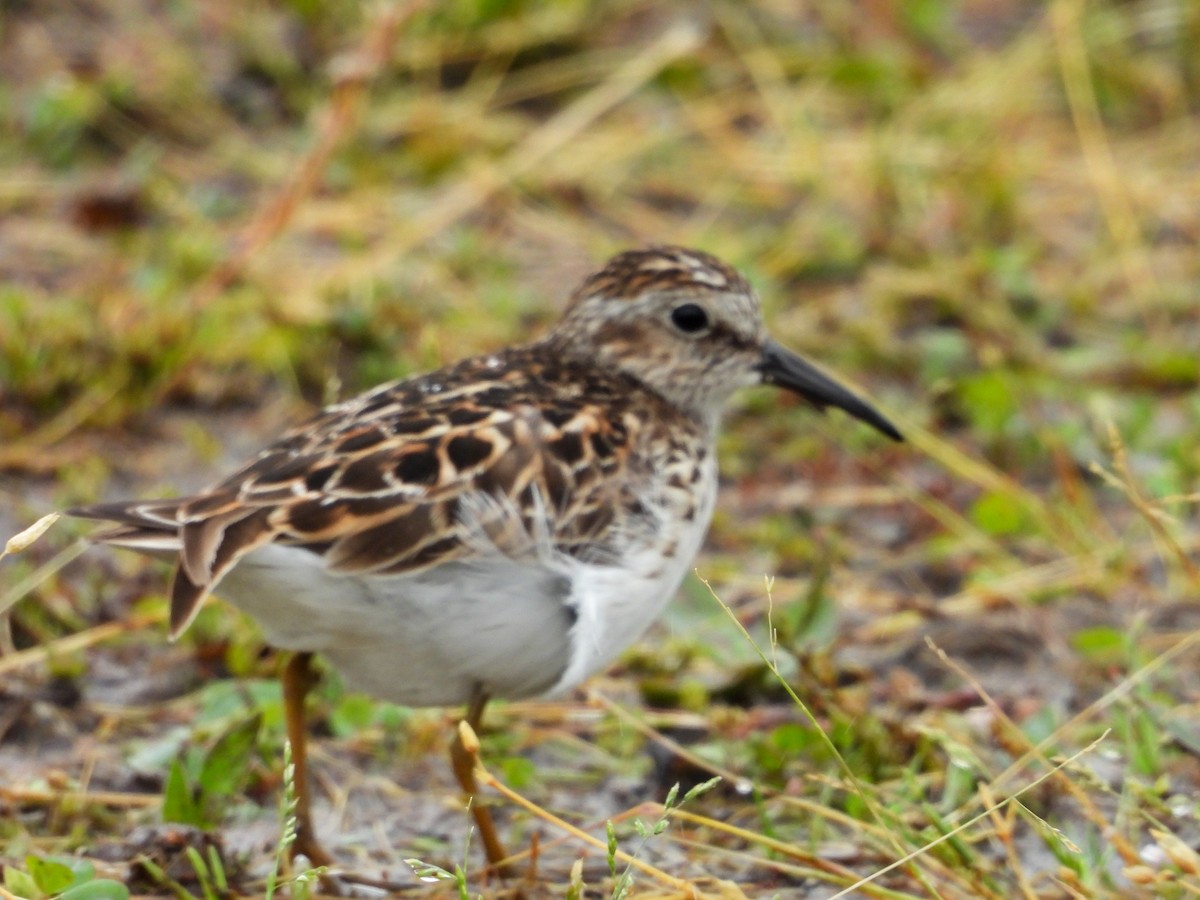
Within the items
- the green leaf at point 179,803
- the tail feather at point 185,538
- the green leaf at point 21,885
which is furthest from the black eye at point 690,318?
the green leaf at point 21,885

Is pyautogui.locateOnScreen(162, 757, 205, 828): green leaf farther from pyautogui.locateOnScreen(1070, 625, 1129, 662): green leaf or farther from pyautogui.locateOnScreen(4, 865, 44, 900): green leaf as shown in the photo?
pyautogui.locateOnScreen(1070, 625, 1129, 662): green leaf

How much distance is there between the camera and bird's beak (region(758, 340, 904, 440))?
4.82 m

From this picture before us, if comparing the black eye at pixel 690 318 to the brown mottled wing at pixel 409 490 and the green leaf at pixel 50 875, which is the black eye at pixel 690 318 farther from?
the green leaf at pixel 50 875

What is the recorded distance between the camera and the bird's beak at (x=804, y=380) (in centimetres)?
482

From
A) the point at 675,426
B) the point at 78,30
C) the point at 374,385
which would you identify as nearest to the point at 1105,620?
the point at 675,426

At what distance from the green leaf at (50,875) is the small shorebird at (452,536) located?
20.2 inches

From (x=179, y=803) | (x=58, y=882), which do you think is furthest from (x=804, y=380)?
(x=58, y=882)

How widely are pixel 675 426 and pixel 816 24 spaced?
4.73 m

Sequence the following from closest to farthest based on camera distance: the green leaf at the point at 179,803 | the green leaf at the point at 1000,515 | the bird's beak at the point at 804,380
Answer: the green leaf at the point at 179,803 < the bird's beak at the point at 804,380 < the green leaf at the point at 1000,515

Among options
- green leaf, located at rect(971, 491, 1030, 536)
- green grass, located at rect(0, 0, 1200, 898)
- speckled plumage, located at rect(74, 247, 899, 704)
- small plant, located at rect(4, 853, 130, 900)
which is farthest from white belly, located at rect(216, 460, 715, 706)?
green leaf, located at rect(971, 491, 1030, 536)

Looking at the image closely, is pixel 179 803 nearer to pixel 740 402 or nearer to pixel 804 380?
pixel 804 380

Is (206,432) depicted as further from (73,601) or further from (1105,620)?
(1105,620)

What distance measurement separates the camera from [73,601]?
4945mm

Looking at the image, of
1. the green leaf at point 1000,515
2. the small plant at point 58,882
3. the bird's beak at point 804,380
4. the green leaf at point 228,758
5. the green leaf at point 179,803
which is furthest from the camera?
the green leaf at point 1000,515
